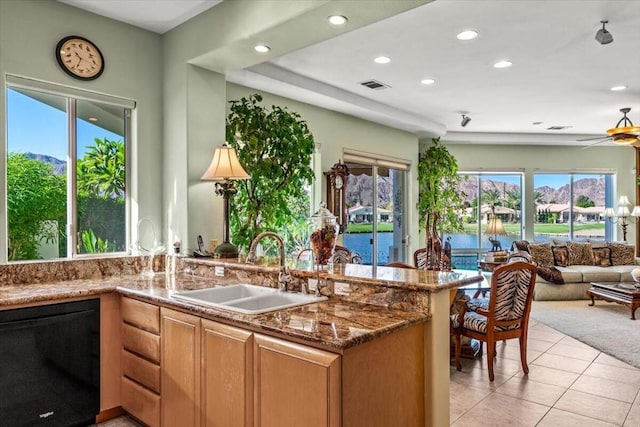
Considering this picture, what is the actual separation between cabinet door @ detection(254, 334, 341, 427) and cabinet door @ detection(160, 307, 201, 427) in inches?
20.9

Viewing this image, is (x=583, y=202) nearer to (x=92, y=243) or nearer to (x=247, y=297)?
(x=247, y=297)

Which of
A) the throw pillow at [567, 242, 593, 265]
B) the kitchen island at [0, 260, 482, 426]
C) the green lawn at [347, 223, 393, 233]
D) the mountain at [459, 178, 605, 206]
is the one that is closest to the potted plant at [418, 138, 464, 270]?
the green lawn at [347, 223, 393, 233]

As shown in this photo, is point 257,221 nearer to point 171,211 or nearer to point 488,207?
point 171,211

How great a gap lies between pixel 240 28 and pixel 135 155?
1.44 meters

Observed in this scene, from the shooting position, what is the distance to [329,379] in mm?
1693

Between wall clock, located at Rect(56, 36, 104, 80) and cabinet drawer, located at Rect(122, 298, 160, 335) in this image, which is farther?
wall clock, located at Rect(56, 36, 104, 80)

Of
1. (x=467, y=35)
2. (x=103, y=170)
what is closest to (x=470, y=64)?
(x=467, y=35)

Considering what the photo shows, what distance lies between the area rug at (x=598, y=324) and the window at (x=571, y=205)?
2595 mm

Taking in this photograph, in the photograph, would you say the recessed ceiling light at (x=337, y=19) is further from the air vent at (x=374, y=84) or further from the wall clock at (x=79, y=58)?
the air vent at (x=374, y=84)

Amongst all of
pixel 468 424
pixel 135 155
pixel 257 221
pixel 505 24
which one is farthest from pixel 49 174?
pixel 505 24

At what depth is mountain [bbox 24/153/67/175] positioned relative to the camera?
329 cm

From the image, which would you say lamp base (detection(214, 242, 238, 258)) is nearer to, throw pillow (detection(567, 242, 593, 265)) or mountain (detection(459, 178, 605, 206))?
throw pillow (detection(567, 242, 593, 265))

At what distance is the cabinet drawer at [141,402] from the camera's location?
2.70 m

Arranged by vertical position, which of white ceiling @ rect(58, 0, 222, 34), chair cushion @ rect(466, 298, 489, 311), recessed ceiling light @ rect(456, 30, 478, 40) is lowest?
chair cushion @ rect(466, 298, 489, 311)
